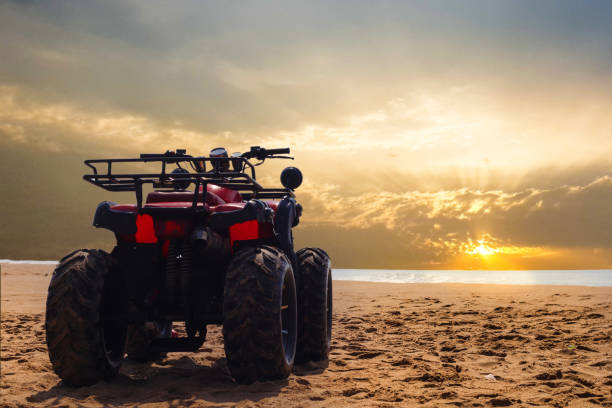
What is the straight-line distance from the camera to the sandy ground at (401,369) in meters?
3.67

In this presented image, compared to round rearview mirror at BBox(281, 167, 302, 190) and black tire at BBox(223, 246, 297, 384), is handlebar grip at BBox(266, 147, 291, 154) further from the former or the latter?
black tire at BBox(223, 246, 297, 384)

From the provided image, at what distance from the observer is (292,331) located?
4.41m

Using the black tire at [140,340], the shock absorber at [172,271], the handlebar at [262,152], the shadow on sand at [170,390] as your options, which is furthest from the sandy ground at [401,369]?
the handlebar at [262,152]

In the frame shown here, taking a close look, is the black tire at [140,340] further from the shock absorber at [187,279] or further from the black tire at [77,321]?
the shock absorber at [187,279]

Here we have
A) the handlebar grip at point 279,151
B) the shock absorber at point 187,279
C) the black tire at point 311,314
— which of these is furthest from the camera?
the handlebar grip at point 279,151

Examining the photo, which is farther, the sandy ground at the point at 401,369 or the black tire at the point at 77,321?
the black tire at the point at 77,321

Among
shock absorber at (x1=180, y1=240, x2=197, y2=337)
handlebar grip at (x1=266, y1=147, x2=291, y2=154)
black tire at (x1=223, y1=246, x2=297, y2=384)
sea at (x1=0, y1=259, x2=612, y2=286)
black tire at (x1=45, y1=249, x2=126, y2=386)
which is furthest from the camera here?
sea at (x1=0, y1=259, x2=612, y2=286)

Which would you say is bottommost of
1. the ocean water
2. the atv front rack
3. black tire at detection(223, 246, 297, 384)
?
the ocean water

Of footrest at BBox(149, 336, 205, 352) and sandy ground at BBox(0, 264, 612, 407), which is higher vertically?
footrest at BBox(149, 336, 205, 352)

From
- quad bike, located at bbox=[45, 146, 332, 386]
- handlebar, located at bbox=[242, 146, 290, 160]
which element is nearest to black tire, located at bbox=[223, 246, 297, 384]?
quad bike, located at bbox=[45, 146, 332, 386]

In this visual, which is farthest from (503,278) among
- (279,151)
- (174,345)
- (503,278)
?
(174,345)

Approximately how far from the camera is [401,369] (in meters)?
4.70

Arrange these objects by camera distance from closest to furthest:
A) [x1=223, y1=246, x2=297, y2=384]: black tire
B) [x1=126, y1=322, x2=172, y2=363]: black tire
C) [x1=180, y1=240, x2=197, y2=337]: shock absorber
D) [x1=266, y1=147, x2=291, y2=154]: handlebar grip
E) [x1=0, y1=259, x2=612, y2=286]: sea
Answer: [x1=223, y1=246, x2=297, y2=384]: black tire, [x1=180, y1=240, x2=197, y2=337]: shock absorber, [x1=126, y1=322, x2=172, y2=363]: black tire, [x1=266, y1=147, x2=291, y2=154]: handlebar grip, [x1=0, y1=259, x2=612, y2=286]: sea

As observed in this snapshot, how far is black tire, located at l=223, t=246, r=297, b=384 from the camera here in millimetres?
3607
